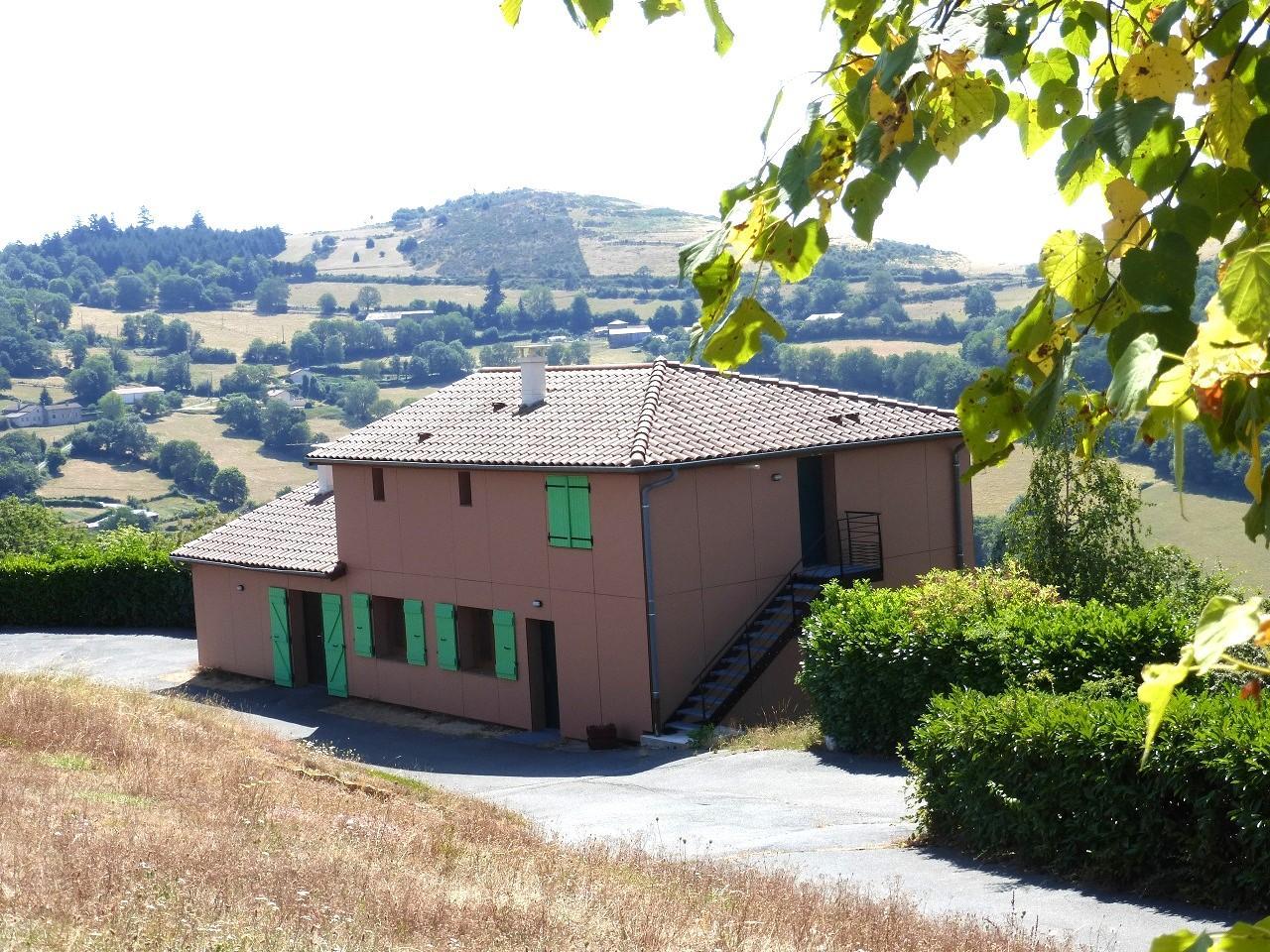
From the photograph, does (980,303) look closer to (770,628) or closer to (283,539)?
(283,539)

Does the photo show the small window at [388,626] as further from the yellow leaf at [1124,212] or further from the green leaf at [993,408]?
the yellow leaf at [1124,212]

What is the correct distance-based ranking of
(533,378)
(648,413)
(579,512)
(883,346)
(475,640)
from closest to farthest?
1. (579,512)
2. (648,413)
3. (475,640)
4. (533,378)
5. (883,346)

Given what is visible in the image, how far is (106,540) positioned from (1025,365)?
44.4 m

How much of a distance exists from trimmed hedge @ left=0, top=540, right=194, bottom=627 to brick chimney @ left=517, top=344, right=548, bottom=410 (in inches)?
543

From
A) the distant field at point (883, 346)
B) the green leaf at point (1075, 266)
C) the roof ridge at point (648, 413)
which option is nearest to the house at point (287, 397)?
the distant field at point (883, 346)

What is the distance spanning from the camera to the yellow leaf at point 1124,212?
1.95 m

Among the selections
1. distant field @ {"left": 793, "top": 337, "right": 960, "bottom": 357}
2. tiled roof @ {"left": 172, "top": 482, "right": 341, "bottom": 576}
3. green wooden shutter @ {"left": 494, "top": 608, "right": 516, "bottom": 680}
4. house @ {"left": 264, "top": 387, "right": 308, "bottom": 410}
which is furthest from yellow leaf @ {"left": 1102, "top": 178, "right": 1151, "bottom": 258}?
house @ {"left": 264, "top": 387, "right": 308, "bottom": 410}

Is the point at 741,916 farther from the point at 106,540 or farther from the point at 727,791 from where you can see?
the point at 106,540

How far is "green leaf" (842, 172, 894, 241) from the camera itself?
2.22 m

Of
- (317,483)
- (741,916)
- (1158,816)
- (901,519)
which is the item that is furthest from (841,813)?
(317,483)

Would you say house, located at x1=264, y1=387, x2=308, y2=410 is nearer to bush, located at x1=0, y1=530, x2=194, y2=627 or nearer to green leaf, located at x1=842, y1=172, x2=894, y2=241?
bush, located at x1=0, y1=530, x2=194, y2=627

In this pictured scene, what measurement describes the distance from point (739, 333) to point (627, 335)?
177086 millimetres

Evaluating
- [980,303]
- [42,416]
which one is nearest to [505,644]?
[980,303]

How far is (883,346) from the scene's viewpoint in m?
129
